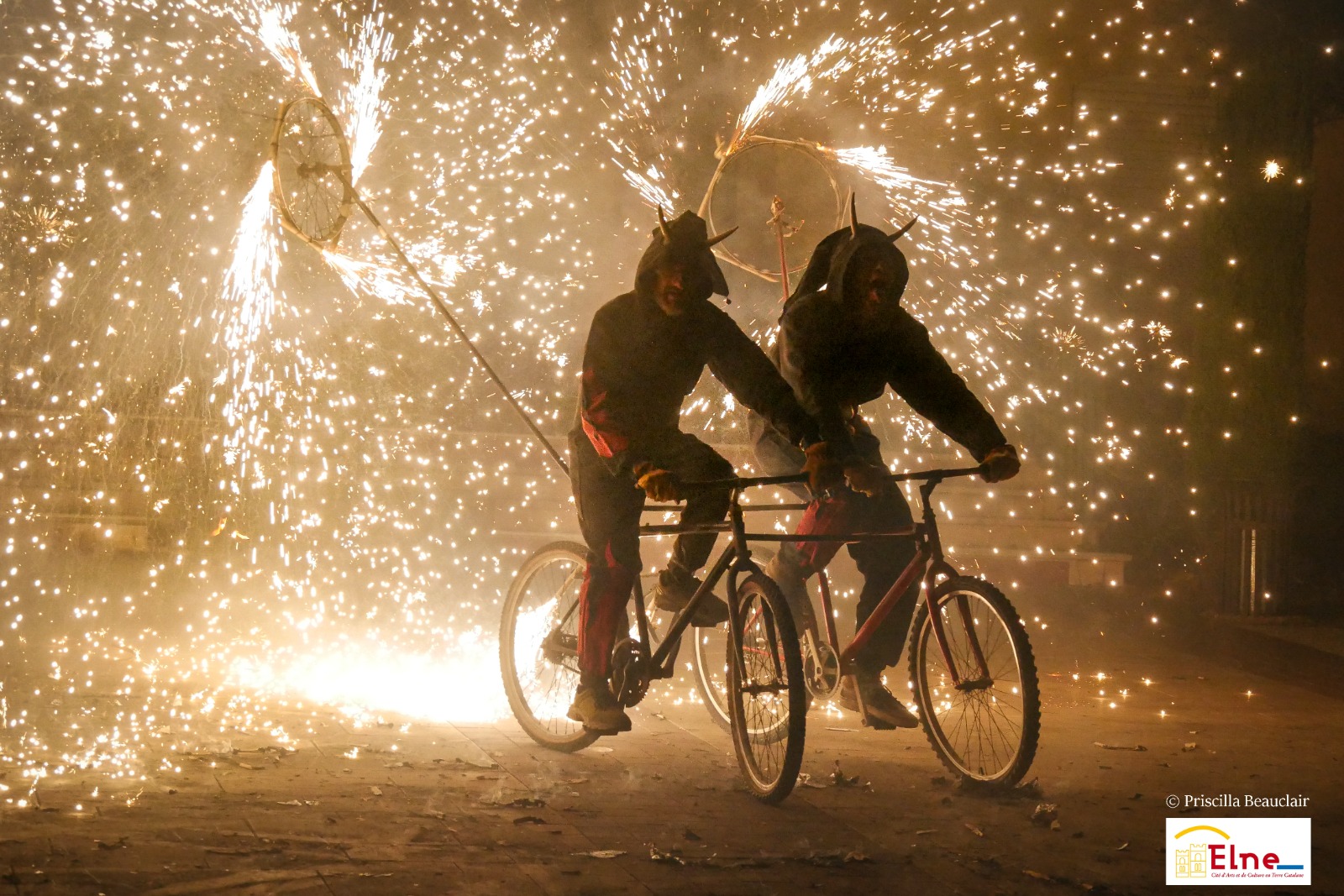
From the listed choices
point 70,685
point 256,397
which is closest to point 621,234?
point 256,397

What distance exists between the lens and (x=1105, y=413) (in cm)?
1126

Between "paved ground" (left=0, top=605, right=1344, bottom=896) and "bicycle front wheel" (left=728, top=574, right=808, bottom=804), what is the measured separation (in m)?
0.12

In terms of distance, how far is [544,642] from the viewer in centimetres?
530

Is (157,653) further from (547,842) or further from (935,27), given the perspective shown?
(935,27)

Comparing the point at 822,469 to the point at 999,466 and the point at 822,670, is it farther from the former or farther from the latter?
the point at 822,670

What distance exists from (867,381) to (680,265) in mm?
927

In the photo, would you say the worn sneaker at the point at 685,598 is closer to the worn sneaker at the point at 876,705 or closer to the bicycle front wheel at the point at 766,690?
the bicycle front wheel at the point at 766,690

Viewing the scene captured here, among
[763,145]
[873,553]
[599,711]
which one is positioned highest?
[763,145]

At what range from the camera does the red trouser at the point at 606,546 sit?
4.75m

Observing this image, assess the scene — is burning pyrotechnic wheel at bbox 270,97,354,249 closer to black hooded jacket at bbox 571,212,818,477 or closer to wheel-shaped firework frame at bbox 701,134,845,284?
black hooded jacket at bbox 571,212,818,477

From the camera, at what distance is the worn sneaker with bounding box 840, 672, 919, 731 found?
15.3 ft

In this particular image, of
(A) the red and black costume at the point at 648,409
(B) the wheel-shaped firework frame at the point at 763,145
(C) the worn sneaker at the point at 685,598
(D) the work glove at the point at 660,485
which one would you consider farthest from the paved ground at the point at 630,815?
(B) the wheel-shaped firework frame at the point at 763,145

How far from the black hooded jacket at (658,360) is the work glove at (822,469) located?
21 cm

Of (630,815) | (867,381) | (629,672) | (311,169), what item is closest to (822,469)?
(867,381)
